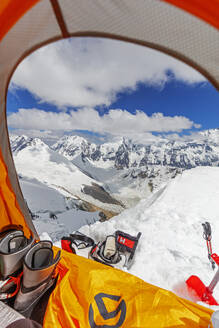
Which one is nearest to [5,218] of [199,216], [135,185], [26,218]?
[26,218]

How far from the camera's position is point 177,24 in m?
1.35

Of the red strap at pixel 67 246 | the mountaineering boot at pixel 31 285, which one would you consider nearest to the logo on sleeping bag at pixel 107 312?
the mountaineering boot at pixel 31 285

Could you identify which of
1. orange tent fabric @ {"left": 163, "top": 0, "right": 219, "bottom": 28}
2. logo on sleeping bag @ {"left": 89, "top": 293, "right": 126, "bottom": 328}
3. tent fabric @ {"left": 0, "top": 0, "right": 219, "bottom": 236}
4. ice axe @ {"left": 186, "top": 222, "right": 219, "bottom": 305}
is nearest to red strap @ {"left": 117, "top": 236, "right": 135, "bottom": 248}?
ice axe @ {"left": 186, "top": 222, "right": 219, "bottom": 305}

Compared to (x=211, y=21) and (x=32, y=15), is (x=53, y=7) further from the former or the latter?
(x=211, y=21)

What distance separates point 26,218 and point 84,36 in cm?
256

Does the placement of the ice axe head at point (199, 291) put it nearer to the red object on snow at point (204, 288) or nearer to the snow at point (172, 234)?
the red object on snow at point (204, 288)

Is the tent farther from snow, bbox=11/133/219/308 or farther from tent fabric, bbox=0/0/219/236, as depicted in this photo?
snow, bbox=11/133/219/308

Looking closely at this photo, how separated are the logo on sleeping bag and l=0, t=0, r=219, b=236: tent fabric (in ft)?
7.00

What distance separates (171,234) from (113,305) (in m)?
2.86

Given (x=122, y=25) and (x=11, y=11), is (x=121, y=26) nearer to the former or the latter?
(x=122, y=25)

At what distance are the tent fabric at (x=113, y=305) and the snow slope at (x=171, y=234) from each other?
45.4 inches

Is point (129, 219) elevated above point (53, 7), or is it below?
below

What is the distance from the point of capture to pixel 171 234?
12.5ft

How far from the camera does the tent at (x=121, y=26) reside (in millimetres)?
1259
